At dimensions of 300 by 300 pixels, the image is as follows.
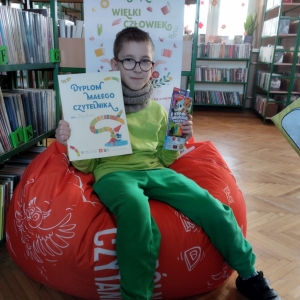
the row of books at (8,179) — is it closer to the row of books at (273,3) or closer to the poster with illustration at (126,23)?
the poster with illustration at (126,23)

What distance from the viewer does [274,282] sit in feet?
4.31

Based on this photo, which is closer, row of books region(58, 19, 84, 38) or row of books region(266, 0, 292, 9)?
row of books region(58, 19, 84, 38)

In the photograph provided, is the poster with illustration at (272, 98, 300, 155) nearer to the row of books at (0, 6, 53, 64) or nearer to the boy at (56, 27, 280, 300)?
the boy at (56, 27, 280, 300)

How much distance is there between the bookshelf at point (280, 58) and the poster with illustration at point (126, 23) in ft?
9.80

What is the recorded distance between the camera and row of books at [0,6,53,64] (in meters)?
1.39

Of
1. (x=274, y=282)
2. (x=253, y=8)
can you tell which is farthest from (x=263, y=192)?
(x=253, y=8)

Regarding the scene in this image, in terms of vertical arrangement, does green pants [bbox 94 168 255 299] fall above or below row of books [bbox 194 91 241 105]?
above

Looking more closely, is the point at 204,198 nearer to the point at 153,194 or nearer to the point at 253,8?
the point at 153,194

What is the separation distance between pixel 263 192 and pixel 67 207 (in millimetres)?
1526

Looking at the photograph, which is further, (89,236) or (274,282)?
(274,282)

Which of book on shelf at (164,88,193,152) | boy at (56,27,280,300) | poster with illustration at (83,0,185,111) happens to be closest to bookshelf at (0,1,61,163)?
poster with illustration at (83,0,185,111)

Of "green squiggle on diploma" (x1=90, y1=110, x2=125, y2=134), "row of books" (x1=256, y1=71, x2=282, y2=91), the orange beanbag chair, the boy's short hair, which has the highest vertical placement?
the boy's short hair

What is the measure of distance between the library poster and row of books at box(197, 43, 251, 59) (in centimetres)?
412

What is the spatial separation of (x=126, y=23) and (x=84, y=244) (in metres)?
1.21
